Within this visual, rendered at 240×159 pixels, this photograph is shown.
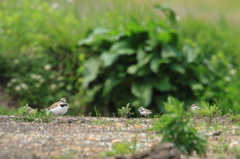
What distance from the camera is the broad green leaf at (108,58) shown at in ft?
30.7

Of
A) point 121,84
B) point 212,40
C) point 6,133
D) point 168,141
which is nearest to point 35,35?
point 121,84

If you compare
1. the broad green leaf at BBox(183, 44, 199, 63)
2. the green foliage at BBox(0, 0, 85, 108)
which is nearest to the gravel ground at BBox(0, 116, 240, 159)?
the broad green leaf at BBox(183, 44, 199, 63)

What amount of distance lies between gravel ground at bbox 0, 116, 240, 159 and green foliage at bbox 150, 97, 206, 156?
103mm

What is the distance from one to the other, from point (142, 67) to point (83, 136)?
15.7ft

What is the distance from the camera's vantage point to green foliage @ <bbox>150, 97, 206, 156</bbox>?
13.0 ft

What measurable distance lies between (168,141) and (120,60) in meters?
5.73

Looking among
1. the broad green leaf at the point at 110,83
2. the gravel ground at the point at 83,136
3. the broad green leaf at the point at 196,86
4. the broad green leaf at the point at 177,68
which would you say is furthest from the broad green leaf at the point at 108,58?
the gravel ground at the point at 83,136

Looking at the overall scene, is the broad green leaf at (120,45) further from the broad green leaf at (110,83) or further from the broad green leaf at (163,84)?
the broad green leaf at (163,84)

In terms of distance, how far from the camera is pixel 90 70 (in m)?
9.59

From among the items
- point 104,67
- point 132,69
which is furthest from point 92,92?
point 132,69

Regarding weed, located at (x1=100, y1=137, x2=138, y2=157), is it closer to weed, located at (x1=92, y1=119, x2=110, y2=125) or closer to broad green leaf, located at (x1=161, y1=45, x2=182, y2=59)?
weed, located at (x1=92, y1=119, x2=110, y2=125)

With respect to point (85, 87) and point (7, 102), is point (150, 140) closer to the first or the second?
point (85, 87)

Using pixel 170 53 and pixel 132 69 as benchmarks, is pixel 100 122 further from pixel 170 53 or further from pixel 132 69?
pixel 170 53

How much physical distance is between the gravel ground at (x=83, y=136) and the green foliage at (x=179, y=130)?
0.10 m
